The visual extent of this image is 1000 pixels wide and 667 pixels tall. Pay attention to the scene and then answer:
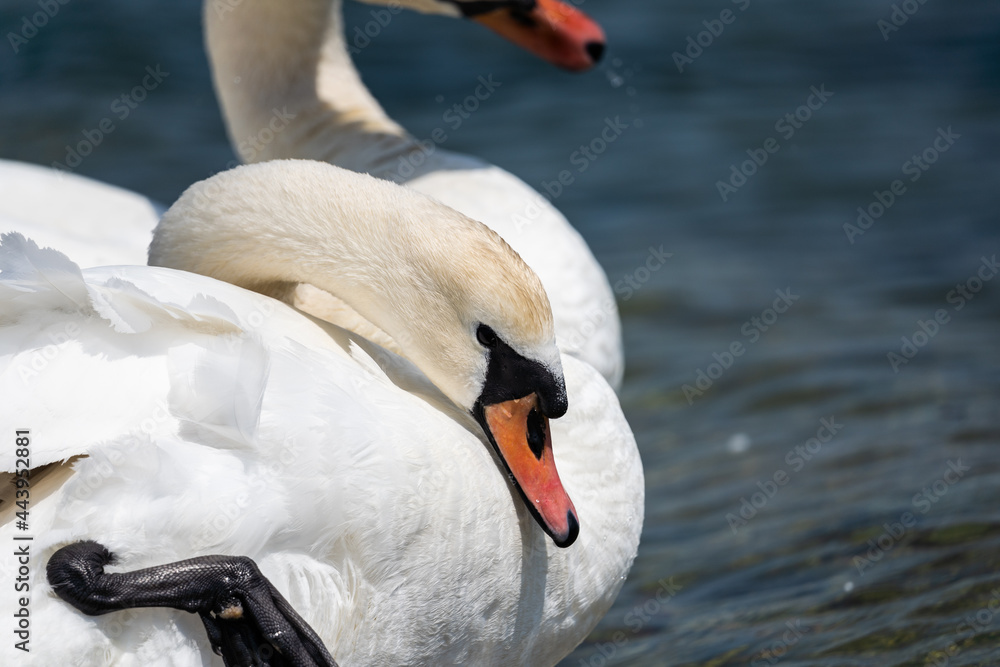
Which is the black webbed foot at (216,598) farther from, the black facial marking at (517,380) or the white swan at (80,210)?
the white swan at (80,210)

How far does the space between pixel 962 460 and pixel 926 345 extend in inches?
50.9

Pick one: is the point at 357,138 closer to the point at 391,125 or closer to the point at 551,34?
the point at 391,125

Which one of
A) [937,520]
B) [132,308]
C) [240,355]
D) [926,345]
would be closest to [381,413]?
[240,355]

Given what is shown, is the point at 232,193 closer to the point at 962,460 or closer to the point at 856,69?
the point at 962,460

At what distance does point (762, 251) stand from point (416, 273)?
4585 mm

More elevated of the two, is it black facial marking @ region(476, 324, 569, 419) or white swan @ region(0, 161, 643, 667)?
black facial marking @ region(476, 324, 569, 419)

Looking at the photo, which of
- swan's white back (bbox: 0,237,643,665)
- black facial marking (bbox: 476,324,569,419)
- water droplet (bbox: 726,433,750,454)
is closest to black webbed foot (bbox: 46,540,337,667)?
swan's white back (bbox: 0,237,643,665)

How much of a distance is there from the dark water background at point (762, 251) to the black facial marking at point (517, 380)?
1257 mm

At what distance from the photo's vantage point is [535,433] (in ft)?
9.05

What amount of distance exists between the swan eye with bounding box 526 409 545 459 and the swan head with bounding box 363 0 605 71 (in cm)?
214

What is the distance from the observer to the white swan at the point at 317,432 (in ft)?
7.64

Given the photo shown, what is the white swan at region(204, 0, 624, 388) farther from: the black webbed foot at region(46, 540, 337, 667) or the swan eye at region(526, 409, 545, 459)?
the black webbed foot at region(46, 540, 337, 667)

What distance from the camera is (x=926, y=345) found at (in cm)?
580

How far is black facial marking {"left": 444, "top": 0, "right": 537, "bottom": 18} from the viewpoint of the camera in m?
4.53
